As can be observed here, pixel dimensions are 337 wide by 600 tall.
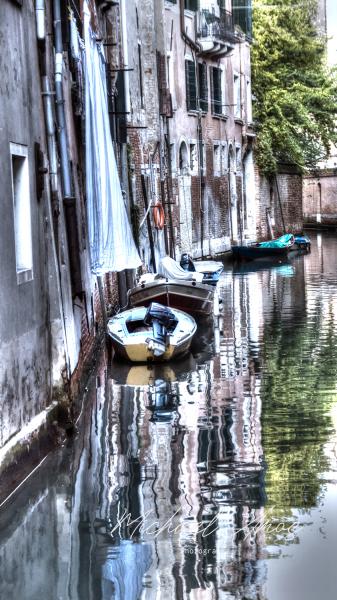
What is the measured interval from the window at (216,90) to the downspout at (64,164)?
2926cm

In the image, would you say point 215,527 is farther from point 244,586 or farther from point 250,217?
point 250,217

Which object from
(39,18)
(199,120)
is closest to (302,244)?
(199,120)

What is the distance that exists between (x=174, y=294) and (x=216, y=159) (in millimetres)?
22023

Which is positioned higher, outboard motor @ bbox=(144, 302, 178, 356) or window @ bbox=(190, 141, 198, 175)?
window @ bbox=(190, 141, 198, 175)

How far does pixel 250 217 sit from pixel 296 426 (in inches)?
A: 1453

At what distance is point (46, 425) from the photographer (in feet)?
38.4

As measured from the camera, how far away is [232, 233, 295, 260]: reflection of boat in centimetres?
4406

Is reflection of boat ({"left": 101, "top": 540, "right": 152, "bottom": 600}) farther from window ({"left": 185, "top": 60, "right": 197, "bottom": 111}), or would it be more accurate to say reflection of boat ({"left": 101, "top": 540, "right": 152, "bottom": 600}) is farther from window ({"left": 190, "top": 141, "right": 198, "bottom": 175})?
window ({"left": 190, "top": 141, "right": 198, "bottom": 175})

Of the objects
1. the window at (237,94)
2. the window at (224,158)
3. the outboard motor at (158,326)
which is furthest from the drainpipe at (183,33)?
the outboard motor at (158,326)

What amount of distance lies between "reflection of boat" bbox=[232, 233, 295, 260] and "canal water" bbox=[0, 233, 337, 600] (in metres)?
25.8

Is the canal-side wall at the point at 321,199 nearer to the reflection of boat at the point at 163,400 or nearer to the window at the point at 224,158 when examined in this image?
the window at the point at 224,158

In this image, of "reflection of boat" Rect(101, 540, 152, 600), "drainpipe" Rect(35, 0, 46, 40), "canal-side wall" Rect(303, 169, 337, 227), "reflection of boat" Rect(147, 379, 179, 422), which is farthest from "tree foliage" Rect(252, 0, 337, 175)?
"reflection of boat" Rect(101, 540, 152, 600)

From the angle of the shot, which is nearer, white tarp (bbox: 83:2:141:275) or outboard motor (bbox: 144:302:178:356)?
white tarp (bbox: 83:2:141:275)

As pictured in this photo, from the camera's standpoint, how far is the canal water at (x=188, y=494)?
7.76m
